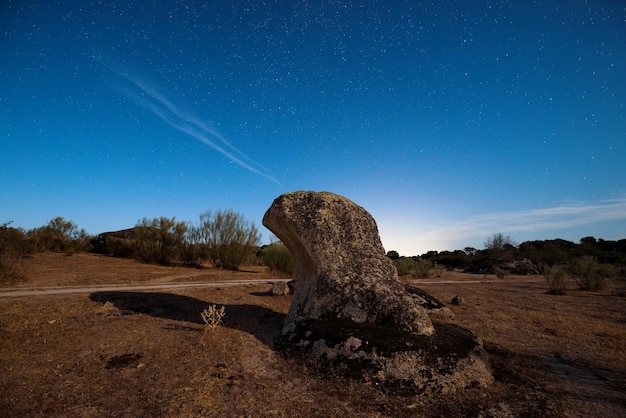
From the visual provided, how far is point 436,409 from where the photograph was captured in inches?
139

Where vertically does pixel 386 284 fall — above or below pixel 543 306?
above

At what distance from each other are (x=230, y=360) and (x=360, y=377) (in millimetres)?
1898

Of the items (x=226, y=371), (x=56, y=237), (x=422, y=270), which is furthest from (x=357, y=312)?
(x=56, y=237)

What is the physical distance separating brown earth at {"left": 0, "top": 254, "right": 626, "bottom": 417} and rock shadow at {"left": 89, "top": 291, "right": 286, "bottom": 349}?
47 mm

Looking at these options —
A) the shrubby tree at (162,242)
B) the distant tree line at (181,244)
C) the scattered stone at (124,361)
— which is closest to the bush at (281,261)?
the distant tree line at (181,244)

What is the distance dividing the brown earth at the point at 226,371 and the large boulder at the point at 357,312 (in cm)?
32

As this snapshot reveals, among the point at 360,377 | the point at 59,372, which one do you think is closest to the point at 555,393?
the point at 360,377

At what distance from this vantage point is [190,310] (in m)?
8.05

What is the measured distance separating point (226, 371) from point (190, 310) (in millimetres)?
4292

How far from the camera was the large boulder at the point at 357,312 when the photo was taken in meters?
4.27

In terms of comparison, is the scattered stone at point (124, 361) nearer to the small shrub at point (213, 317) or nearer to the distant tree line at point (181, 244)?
the small shrub at point (213, 317)

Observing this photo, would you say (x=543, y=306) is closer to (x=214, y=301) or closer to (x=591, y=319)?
(x=591, y=319)

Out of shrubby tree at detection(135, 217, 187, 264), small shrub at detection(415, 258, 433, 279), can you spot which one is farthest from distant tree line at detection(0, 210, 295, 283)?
small shrub at detection(415, 258, 433, 279)

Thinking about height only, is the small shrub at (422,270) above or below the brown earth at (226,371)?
above
